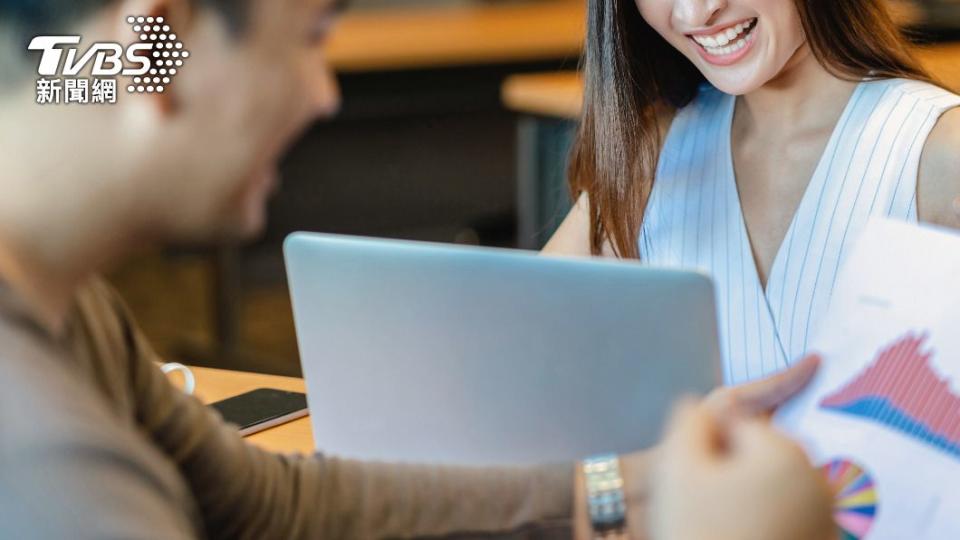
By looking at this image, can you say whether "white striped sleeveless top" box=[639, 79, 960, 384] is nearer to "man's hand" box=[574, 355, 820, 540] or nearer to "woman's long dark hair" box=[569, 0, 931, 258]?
"woman's long dark hair" box=[569, 0, 931, 258]

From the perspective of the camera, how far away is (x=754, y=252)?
1.63 m

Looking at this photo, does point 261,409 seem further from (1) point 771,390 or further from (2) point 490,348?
(1) point 771,390

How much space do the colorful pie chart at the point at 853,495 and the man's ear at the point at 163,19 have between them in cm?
56

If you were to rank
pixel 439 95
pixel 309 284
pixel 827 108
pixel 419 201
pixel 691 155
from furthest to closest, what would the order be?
1. pixel 419 201
2. pixel 439 95
3. pixel 691 155
4. pixel 827 108
5. pixel 309 284

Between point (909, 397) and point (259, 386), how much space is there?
0.86m

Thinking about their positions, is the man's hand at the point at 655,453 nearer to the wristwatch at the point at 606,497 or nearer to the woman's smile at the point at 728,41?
the wristwatch at the point at 606,497

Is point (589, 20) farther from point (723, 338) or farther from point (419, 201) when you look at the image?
point (419, 201)

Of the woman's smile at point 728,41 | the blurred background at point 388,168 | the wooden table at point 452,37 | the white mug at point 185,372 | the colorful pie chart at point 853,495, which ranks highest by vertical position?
the woman's smile at point 728,41

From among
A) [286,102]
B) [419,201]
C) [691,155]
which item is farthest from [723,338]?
[419,201]

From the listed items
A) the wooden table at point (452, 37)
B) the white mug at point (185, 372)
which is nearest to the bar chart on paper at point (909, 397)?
the white mug at point (185, 372)

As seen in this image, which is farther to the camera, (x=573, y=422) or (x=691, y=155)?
(x=691, y=155)

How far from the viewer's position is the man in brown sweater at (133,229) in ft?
2.11

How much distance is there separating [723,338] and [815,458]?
0.61 metres

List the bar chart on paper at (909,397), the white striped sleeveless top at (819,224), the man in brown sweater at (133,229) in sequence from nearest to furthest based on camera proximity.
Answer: the man in brown sweater at (133,229) → the bar chart on paper at (909,397) → the white striped sleeveless top at (819,224)
